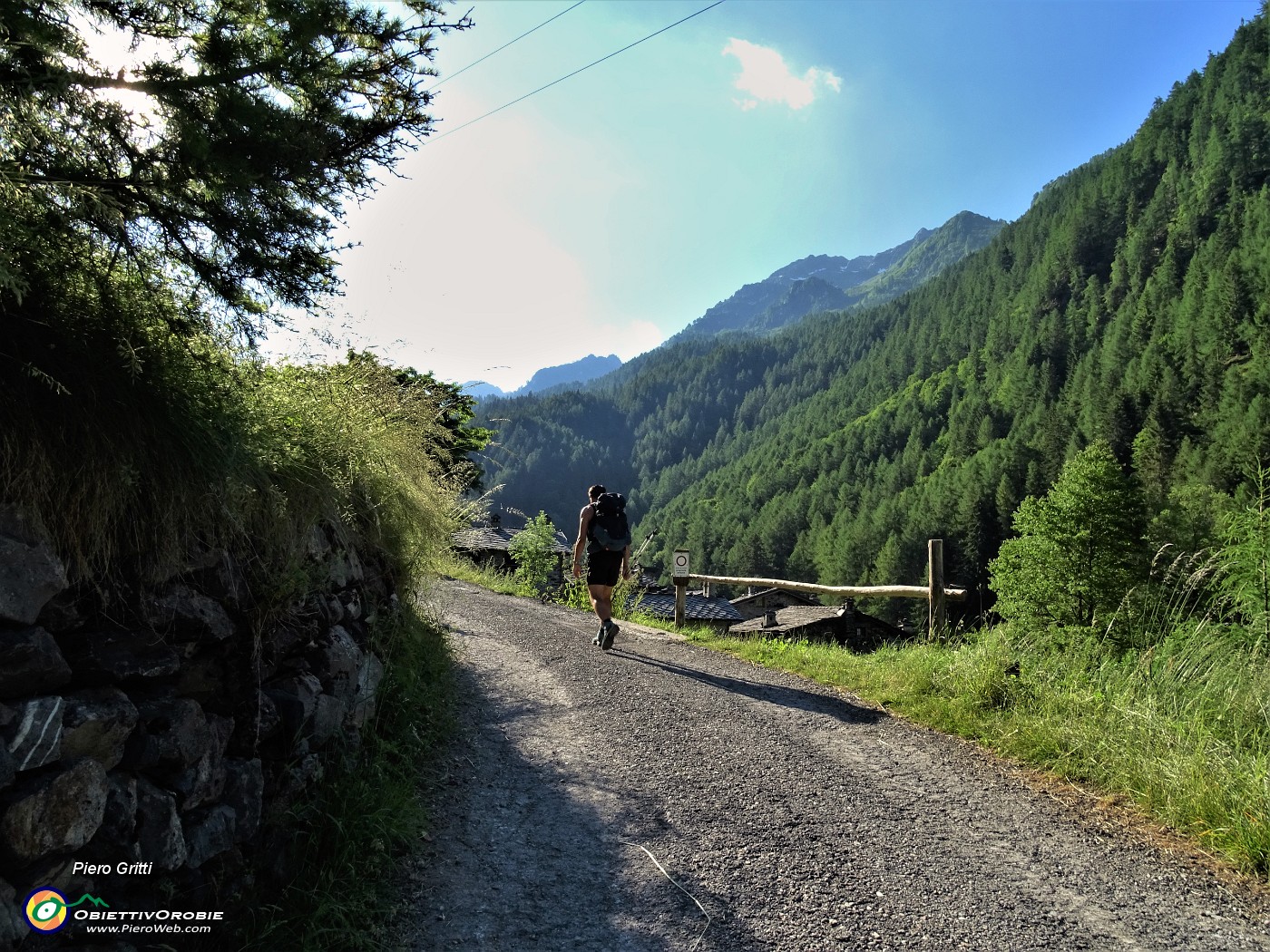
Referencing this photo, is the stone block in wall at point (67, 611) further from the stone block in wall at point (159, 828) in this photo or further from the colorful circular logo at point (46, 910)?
the colorful circular logo at point (46, 910)

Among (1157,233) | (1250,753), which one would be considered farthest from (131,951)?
(1157,233)

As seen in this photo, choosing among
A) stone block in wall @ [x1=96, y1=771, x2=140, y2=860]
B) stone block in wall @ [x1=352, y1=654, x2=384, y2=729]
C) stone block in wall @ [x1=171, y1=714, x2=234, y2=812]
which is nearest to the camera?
stone block in wall @ [x1=96, y1=771, x2=140, y2=860]

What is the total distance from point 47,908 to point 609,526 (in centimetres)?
584

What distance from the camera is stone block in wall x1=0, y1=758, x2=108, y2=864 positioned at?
193 cm

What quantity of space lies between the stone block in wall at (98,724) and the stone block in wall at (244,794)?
50cm

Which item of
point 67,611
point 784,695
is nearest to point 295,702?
point 67,611

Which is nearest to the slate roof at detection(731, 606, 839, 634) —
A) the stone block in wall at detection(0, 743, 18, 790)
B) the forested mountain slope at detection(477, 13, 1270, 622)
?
the forested mountain slope at detection(477, 13, 1270, 622)

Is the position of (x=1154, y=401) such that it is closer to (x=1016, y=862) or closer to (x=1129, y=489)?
(x=1129, y=489)

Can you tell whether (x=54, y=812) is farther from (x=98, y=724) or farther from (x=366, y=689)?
(x=366, y=689)

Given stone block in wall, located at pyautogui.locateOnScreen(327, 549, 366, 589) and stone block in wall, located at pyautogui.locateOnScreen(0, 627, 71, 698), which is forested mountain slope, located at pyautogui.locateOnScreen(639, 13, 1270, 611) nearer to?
stone block in wall, located at pyautogui.locateOnScreen(327, 549, 366, 589)

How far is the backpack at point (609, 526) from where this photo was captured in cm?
762

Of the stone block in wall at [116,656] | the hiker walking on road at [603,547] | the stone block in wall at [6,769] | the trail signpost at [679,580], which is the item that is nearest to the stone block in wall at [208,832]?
the stone block in wall at [116,656]

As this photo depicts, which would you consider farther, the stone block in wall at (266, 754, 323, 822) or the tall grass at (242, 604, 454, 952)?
the stone block in wall at (266, 754, 323, 822)

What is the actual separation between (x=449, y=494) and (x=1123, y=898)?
500 cm
